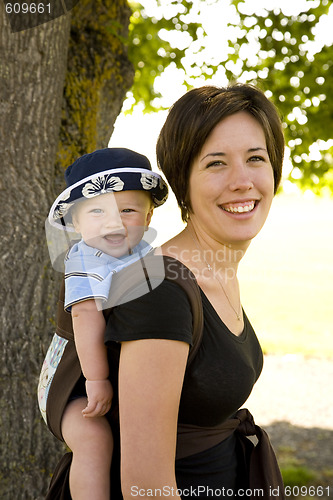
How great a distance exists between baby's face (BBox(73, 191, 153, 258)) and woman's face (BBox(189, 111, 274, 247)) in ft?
0.79

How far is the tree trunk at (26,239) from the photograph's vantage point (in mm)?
3092

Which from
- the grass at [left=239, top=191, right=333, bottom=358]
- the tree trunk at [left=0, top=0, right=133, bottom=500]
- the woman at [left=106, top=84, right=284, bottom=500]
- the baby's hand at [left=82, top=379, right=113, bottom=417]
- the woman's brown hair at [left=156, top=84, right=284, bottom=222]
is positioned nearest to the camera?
the woman at [left=106, top=84, right=284, bottom=500]

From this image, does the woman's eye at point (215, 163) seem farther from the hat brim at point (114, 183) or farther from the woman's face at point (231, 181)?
the hat brim at point (114, 183)

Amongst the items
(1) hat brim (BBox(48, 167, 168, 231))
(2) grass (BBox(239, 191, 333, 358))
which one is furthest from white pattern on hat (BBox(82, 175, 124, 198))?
(2) grass (BBox(239, 191, 333, 358))

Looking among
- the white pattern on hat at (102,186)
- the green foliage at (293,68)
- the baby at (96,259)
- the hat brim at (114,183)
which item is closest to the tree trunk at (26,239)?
the baby at (96,259)

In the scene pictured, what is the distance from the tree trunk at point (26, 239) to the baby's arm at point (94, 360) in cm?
122

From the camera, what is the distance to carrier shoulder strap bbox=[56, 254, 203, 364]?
1.83 metres

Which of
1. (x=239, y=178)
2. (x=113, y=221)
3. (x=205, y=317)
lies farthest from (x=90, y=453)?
(x=239, y=178)

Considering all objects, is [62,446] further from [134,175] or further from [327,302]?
[327,302]

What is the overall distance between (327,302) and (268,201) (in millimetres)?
15415

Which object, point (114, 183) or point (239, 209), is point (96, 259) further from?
point (239, 209)

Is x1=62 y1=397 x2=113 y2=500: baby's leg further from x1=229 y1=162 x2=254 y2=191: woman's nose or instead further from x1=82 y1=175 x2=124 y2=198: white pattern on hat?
x1=229 y1=162 x2=254 y2=191: woman's nose

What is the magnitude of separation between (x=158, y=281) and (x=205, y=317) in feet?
0.73

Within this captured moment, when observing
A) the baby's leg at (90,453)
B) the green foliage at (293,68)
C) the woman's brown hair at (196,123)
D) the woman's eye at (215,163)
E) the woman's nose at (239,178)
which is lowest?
the baby's leg at (90,453)
